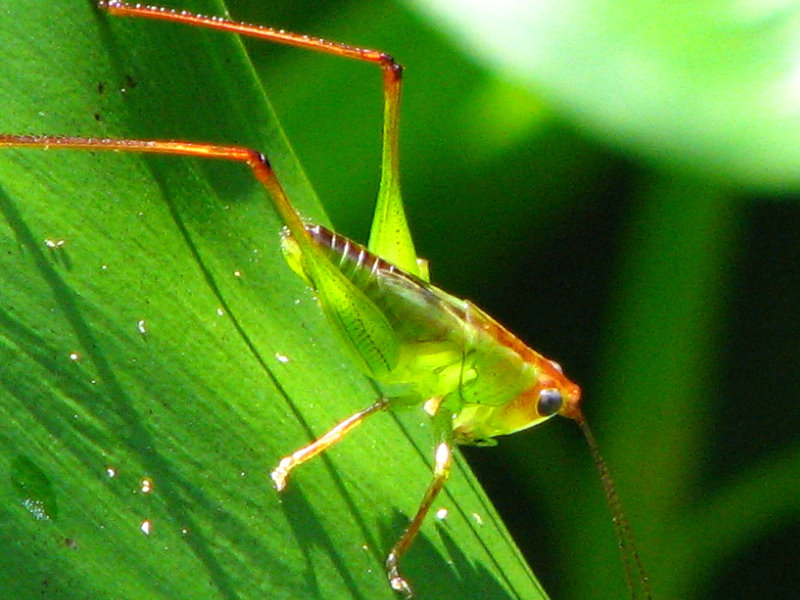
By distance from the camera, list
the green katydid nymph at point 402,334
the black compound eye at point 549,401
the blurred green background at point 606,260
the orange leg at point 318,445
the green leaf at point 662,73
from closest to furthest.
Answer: the orange leg at point 318,445
the green katydid nymph at point 402,334
the black compound eye at point 549,401
the green leaf at point 662,73
the blurred green background at point 606,260

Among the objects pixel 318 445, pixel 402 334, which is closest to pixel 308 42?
pixel 402 334

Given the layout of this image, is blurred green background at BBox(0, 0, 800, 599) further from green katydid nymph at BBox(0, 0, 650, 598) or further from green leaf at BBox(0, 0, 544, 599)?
green leaf at BBox(0, 0, 544, 599)

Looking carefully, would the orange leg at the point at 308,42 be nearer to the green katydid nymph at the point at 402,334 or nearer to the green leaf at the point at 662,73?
the green katydid nymph at the point at 402,334

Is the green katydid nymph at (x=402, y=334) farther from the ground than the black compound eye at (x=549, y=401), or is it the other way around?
the green katydid nymph at (x=402, y=334)

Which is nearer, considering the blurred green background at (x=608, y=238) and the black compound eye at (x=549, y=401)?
the black compound eye at (x=549, y=401)

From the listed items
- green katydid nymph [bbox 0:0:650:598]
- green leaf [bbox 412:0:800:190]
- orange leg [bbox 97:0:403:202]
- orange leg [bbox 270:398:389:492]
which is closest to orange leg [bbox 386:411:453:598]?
green katydid nymph [bbox 0:0:650:598]

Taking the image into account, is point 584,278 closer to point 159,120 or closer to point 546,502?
point 546,502

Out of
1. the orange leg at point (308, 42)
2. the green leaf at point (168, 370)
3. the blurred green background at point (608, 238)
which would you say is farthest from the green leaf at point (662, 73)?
the green leaf at point (168, 370)

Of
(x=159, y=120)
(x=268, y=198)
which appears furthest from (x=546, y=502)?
(x=159, y=120)
